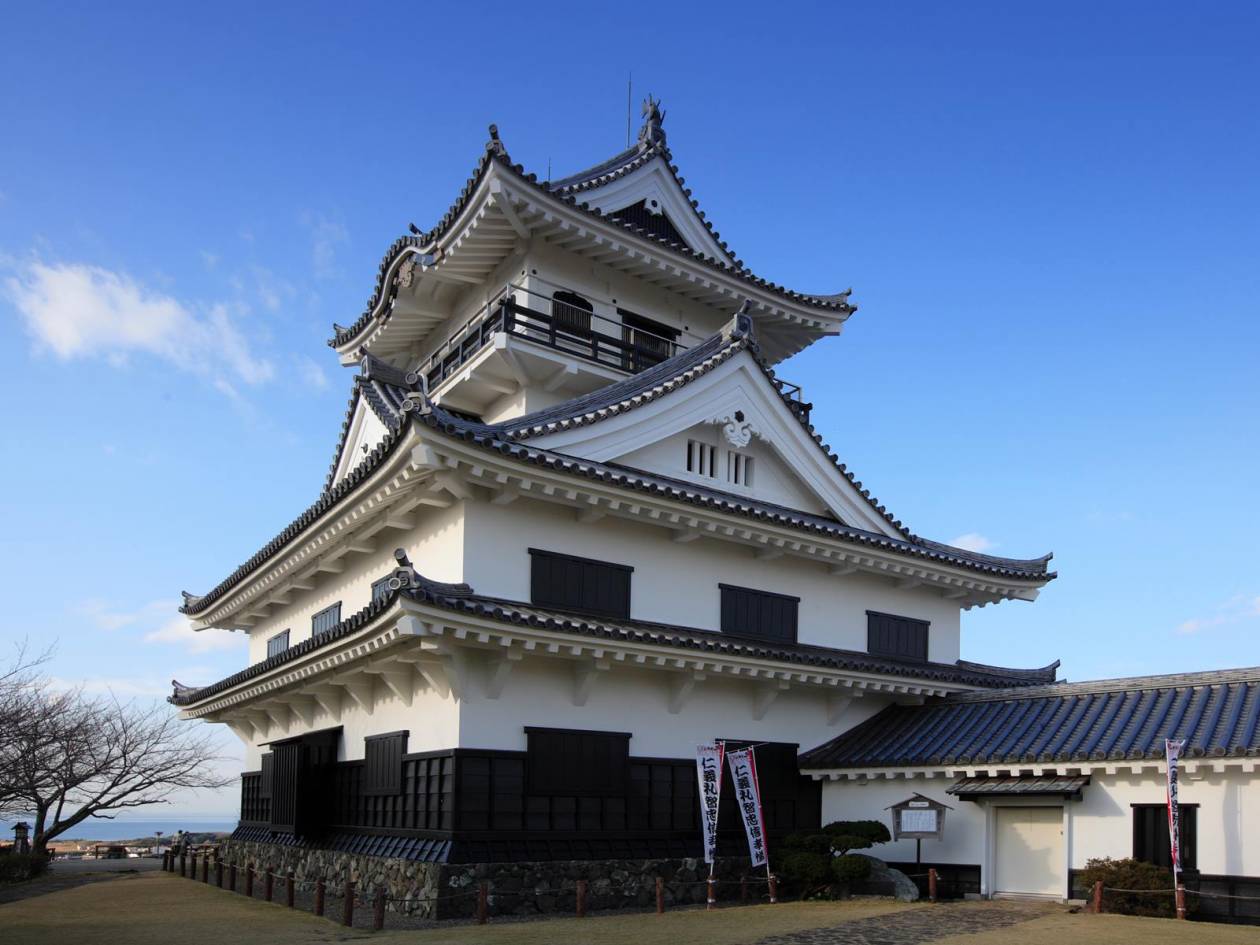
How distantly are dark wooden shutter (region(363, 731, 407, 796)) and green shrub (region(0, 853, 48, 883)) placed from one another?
12.1 metres

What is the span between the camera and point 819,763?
781 inches

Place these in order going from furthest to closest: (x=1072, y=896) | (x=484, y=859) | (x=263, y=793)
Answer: (x=263, y=793), (x=1072, y=896), (x=484, y=859)

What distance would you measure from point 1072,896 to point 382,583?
42.3 feet

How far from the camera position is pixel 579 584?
18.0m

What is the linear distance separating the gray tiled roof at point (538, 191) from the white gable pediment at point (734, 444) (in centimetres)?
399

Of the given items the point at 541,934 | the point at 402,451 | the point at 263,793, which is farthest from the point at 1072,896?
the point at 263,793

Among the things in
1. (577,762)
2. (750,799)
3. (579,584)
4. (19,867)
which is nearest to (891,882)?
(750,799)

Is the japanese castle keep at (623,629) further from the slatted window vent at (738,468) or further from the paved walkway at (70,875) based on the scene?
the paved walkway at (70,875)

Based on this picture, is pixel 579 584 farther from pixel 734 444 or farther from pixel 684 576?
pixel 734 444

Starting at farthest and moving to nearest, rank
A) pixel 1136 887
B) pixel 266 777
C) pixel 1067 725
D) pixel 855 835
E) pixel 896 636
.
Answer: pixel 266 777 < pixel 896 636 < pixel 1067 725 < pixel 855 835 < pixel 1136 887

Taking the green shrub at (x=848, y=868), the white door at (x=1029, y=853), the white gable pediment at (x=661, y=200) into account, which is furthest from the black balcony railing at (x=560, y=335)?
the white door at (x=1029, y=853)

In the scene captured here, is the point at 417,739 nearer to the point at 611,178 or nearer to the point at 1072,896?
the point at 1072,896

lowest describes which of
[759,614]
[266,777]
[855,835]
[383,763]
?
[855,835]

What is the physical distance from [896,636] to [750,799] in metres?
6.27
